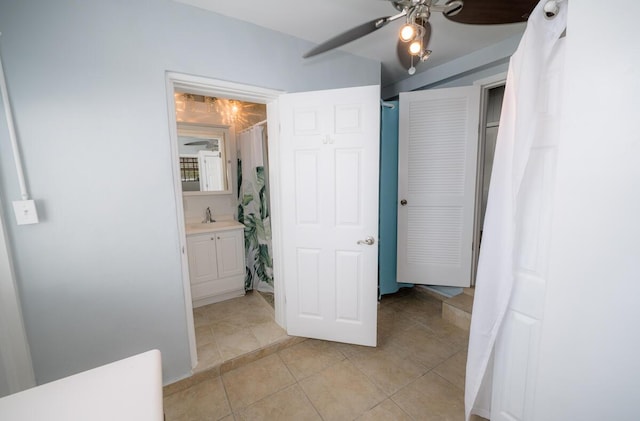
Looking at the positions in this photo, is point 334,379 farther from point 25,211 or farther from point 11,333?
point 25,211

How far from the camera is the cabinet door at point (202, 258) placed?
252cm

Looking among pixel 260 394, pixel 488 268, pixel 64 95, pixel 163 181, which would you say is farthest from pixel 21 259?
pixel 488 268

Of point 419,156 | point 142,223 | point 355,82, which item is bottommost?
point 142,223

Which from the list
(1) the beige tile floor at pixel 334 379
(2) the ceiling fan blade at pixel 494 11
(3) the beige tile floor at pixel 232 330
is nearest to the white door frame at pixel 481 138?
(1) the beige tile floor at pixel 334 379

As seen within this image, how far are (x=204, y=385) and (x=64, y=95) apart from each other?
1.94m

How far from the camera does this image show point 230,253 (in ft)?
9.07

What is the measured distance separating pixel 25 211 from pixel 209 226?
5.18 feet

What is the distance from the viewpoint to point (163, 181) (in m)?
1.53

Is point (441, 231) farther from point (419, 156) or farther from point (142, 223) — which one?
point (142, 223)

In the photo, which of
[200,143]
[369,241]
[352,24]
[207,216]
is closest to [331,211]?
[369,241]

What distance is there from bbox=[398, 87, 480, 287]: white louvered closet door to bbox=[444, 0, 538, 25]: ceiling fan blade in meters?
1.21

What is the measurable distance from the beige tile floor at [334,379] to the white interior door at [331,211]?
0.67 feet

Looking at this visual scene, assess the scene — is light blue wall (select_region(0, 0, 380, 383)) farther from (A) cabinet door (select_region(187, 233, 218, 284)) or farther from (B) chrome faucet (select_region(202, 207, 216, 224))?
(B) chrome faucet (select_region(202, 207, 216, 224))

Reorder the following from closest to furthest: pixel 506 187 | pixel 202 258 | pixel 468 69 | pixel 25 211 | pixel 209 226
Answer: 1. pixel 506 187
2. pixel 25 211
3. pixel 468 69
4. pixel 202 258
5. pixel 209 226
